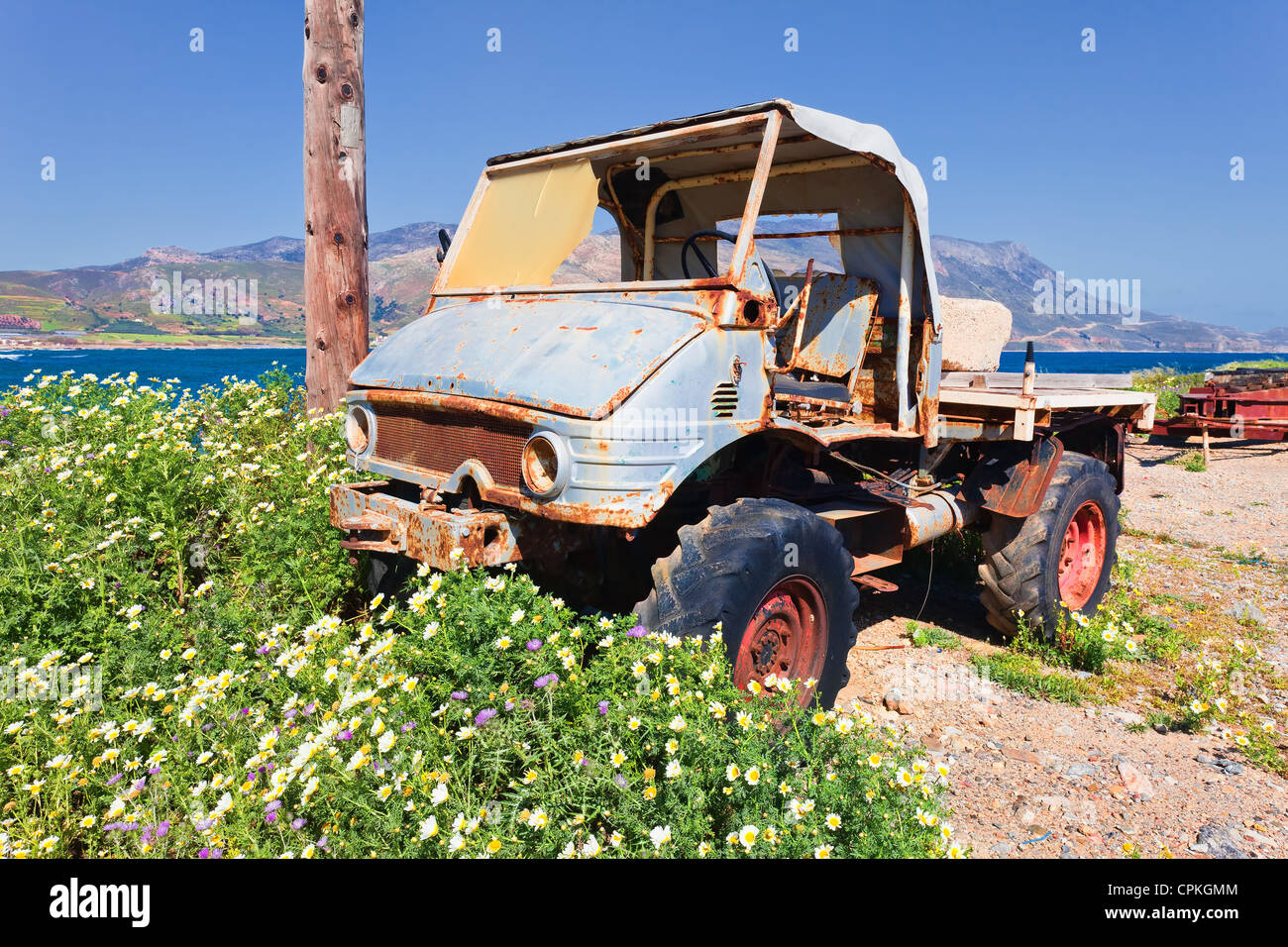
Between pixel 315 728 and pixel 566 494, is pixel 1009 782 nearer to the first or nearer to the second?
pixel 566 494

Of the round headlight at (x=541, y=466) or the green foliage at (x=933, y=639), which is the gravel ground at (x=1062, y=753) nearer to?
the green foliage at (x=933, y=639)

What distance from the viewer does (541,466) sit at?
303 centimetres

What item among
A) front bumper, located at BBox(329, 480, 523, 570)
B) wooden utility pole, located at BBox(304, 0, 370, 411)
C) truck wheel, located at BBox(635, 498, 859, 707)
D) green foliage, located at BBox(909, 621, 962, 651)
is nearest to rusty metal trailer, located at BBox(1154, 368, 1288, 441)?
green foliage, located at BBox(909, 621, 962, 651)

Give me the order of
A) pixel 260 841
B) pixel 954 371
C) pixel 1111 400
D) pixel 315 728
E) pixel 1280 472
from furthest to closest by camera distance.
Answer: pixel 1280 472 < pixel 954 371 < pixel 1111 400 < pixel 315 728 < pixel 260 841

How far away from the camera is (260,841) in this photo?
2.53 meters

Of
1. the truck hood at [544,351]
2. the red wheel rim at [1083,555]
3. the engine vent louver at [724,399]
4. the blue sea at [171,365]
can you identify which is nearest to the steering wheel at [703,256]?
the truck hood at [544,351]

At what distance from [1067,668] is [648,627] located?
3.24m

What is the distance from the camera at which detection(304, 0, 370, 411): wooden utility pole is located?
262 inches

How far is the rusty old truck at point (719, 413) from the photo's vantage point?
311cm

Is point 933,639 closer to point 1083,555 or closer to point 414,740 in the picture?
point 1083,555

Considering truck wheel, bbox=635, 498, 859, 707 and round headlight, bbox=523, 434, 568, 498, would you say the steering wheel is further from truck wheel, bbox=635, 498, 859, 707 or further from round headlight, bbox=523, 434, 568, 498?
round headlight, bbox=523, 434, 568, 498

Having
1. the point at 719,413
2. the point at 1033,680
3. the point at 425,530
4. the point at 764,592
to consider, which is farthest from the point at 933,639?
the point at 425,530

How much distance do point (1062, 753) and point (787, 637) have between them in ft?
4.84

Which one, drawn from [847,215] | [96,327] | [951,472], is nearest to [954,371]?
[951,472]
